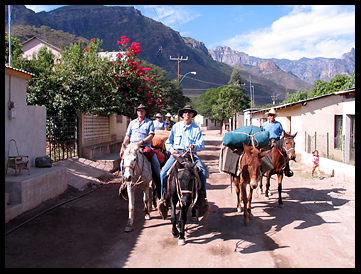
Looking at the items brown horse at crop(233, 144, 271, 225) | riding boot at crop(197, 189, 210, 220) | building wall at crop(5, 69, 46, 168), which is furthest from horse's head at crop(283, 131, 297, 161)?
building wall at crop(5, 69, 46, 168)

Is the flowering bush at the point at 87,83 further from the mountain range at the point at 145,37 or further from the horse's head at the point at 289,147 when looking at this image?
the mountain range at the point at 145,37

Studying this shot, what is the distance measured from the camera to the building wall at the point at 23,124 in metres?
7.48

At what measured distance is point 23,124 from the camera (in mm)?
8078

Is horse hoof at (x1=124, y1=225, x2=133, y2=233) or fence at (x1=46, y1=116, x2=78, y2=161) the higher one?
fence at (x1=46, y1=116, x2=78, y2=161)

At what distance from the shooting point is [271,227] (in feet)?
19.1

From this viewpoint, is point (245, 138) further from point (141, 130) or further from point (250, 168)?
point (141, 130)

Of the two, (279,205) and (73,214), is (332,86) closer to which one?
(279,205)

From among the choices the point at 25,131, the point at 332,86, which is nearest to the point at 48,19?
the point at 332,86

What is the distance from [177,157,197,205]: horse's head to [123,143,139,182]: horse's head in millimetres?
913

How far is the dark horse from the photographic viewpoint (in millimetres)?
4738

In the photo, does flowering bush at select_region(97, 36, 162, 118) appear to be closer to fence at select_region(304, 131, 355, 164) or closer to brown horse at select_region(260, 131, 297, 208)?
brown horse at select_region(260, 131, 297, 208)
